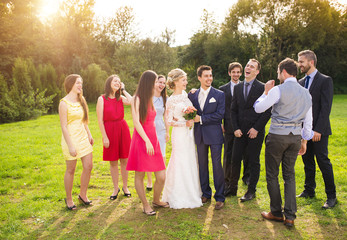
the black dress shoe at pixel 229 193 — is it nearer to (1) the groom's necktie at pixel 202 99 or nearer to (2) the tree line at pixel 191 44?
(1) the groom's necktie at pixel 202 99

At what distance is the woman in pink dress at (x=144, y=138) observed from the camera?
174 inches

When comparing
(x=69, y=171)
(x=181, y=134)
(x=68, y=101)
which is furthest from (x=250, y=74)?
(x=69, y=171)

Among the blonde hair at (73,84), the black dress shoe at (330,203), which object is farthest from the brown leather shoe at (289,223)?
the blonde hair at (73,84)

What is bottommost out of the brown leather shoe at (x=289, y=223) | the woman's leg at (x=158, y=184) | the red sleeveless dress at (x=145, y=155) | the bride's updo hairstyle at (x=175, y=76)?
the brown leather shoe at (x=289, y=223)

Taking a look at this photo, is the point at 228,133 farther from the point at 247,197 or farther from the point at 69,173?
the point at 69,173

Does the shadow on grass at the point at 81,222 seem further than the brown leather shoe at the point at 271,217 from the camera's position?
No

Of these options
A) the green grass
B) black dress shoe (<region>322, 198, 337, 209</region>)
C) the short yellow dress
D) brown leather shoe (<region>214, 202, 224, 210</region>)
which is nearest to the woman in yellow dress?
the short yellow dress

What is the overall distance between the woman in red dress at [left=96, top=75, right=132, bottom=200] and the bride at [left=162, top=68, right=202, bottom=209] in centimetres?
111

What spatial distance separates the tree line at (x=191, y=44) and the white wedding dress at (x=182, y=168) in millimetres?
22627

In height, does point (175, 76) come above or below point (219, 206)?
above

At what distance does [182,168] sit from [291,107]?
2.21 m

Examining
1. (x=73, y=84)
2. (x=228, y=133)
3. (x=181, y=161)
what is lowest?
(x=181, y=161)

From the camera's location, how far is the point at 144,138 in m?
4.39

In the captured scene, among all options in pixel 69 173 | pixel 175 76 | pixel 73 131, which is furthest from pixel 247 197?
pixel 73 131
